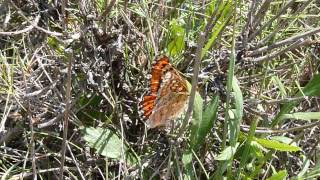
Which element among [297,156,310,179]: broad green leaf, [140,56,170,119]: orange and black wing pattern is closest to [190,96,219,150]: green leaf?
[140,56,170,119]: orange and black wing pattern

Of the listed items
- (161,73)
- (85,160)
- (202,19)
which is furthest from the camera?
(202,19)

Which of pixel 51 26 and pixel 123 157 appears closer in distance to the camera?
pixel 123 157

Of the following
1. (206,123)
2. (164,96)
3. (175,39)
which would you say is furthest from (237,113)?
(175,39)

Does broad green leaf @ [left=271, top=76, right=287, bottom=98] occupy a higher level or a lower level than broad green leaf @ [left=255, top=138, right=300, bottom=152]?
higher

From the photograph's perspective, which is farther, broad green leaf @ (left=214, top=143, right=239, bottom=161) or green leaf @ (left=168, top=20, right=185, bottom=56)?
green leaf @ (left=168, top=20, right=185, bottom=56)

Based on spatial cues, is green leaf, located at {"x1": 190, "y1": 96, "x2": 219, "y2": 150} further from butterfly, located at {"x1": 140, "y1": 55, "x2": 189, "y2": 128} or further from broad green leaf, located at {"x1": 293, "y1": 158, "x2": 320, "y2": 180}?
broad green leaf, located at {"x1": 293, "y1": 158, "x2": 320, "y2": 180}

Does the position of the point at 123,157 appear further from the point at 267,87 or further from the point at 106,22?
the point at 267,87

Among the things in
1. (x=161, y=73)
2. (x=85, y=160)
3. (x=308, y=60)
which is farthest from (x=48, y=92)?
(x=308, y=60)
